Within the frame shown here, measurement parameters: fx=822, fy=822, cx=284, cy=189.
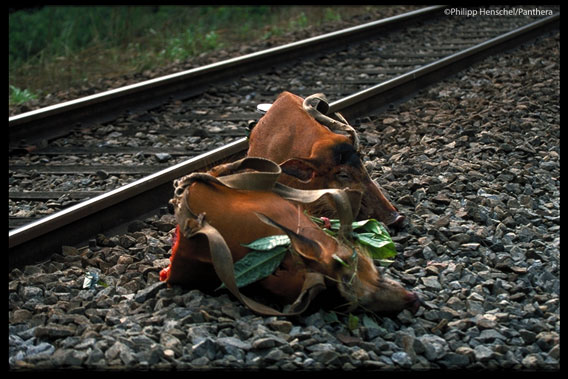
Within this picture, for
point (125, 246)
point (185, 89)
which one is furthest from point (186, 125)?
point (125, 246)

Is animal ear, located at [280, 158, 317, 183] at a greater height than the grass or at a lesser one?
greater

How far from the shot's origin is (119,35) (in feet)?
34.9

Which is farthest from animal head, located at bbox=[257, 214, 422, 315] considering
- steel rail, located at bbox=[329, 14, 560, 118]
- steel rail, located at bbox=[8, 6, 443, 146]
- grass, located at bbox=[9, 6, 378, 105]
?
grass, located at bbox=[9, 6, 378, 105]

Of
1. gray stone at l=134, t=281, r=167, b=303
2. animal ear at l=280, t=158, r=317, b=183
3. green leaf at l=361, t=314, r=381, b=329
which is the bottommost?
green leaf at l=361, t=314, r=381, b=329

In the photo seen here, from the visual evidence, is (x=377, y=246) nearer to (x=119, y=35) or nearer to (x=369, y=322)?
(x=369, y=322)

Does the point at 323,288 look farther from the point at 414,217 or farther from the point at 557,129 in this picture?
the point at 557,129

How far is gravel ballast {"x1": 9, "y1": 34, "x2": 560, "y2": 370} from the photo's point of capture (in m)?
2.60

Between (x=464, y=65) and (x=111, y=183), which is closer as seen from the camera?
(x=111, y=183)

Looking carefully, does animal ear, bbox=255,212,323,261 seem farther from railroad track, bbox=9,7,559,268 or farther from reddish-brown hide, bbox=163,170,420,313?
railroad track, bbox=9,7,559,268

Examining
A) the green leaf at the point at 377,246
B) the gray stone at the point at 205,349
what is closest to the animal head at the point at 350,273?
the green leaf at the point at 377,246

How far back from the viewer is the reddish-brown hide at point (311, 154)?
349 centimetres

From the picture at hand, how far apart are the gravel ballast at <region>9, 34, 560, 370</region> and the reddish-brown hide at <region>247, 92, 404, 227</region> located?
210 millimetres

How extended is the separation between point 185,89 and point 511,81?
273cm

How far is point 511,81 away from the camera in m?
6.89
